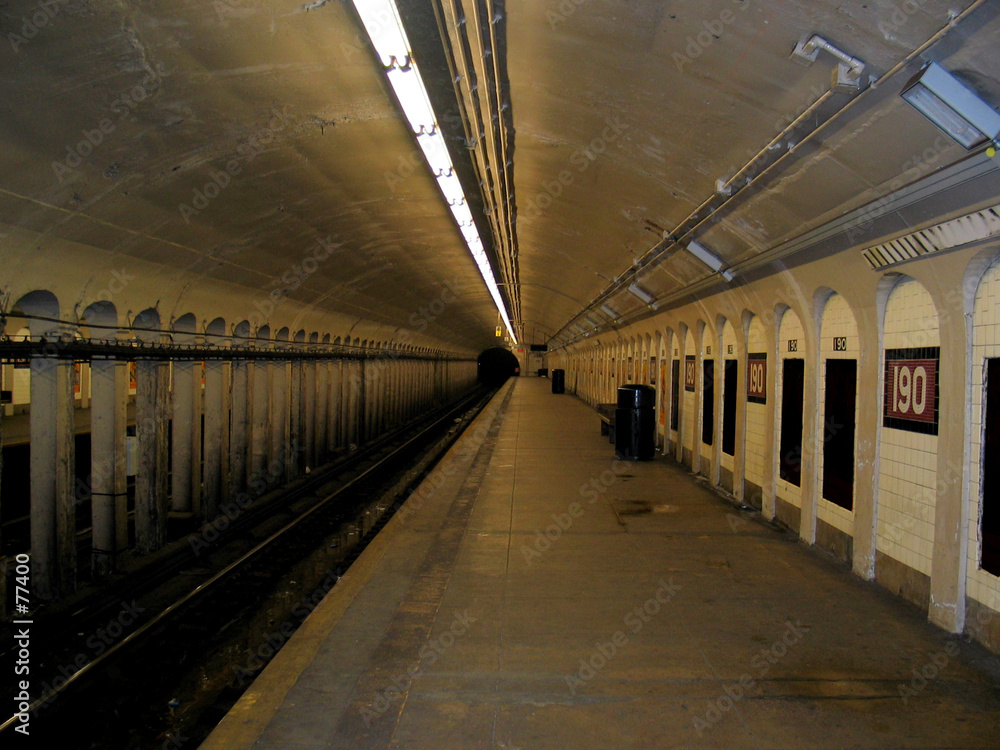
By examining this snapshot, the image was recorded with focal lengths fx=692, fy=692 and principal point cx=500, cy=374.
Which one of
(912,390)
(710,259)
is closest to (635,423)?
(710,259)

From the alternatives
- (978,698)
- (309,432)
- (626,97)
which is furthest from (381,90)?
(309,432)

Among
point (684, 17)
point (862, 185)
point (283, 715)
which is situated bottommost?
point (283, 715)

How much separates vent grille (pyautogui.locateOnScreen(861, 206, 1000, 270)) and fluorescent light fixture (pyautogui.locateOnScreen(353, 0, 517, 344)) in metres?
3.90

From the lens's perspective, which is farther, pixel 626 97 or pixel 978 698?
pixel 626 97

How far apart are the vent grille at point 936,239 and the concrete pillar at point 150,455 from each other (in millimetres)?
8469

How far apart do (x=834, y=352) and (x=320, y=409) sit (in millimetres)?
13270

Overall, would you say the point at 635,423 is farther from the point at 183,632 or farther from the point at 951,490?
the point at 183,632

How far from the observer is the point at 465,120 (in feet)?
20.8

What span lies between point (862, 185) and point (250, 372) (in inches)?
426

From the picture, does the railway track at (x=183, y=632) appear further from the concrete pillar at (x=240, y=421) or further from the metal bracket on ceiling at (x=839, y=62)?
the metal bracket on ceiling at (x=839, y=62)

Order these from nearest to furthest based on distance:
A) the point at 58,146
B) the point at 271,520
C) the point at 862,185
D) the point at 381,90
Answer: the point at 862,185 < the point at 58,146 < the point at 381,90 < the point at 271,520

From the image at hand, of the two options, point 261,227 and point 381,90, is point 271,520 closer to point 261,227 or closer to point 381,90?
point 261,227

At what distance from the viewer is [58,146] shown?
546 centimetres

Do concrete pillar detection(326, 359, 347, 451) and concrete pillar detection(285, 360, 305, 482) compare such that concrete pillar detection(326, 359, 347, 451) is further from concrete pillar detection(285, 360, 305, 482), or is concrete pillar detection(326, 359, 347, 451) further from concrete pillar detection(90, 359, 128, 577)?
concrete pillar detection(90, 359, 128, 577)
